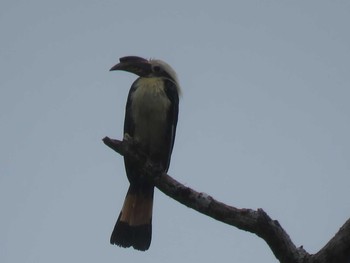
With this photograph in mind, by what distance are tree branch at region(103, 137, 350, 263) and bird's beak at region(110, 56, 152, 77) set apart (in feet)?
6.12

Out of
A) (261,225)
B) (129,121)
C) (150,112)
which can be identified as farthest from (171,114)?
(261,225)

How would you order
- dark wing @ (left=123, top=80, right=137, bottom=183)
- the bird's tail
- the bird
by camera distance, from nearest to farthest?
1. the bird's tail
2. the bird
3. dark wing @ (left=123, top=80, right=137, bottom=183)

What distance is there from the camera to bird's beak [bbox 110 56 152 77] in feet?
19.9

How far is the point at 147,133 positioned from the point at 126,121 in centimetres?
27

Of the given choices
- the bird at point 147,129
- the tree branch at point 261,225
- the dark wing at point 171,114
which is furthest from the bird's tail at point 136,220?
the tree branch at point 261,225

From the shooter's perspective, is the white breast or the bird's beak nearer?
the white breast

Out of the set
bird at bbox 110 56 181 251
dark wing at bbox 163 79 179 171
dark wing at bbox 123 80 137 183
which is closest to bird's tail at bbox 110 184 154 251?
bird at bbox 110 56 181 251

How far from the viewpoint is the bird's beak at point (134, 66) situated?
605 cm

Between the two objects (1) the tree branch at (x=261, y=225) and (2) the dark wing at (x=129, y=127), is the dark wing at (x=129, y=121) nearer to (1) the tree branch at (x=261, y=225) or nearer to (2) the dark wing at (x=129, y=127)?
(2) the dark wing at (x=129, y=127)

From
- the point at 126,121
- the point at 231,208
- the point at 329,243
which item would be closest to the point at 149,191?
the point at 126,121

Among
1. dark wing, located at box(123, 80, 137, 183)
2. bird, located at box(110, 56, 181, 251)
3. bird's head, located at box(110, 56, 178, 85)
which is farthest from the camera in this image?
bird's head, located at box(110, 56, 178, 85)

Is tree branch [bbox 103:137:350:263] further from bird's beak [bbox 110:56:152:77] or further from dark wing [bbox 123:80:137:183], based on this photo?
bird's beak [bbox 110:56:152:77]

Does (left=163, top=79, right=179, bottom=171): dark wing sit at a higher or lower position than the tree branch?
higher

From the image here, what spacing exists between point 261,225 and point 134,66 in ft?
9.19
